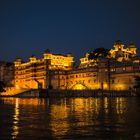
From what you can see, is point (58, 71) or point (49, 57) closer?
point (58, 71)

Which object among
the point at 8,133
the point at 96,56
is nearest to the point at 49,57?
the point at 96,56

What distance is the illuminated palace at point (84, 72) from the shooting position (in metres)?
110

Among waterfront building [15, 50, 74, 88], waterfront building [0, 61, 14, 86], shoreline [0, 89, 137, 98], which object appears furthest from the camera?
waterfront building [0, 61, 14, 86]

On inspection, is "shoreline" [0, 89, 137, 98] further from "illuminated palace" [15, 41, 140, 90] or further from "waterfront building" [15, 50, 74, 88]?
"waterfront building" [15, 50, 74, 88]

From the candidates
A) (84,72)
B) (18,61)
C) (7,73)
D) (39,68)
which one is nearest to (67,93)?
(84,72)

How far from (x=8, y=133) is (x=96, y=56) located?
126m

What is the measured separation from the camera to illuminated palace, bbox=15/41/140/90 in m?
110

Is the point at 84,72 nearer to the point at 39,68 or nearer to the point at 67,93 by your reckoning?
the point at 39,68

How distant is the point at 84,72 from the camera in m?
128

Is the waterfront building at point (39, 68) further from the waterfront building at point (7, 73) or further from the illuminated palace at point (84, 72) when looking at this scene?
the waterfront building at point (7, 73)

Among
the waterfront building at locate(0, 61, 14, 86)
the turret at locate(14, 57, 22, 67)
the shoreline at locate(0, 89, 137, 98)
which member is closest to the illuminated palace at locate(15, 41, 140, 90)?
the turret at locate(14, 57, 22, 67)

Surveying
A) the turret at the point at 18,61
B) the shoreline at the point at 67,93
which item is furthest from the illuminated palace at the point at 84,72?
the shoreline at the point at 67,93

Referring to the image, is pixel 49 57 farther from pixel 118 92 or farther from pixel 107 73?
pixel 118 92

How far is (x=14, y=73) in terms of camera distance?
16825 centimetres
